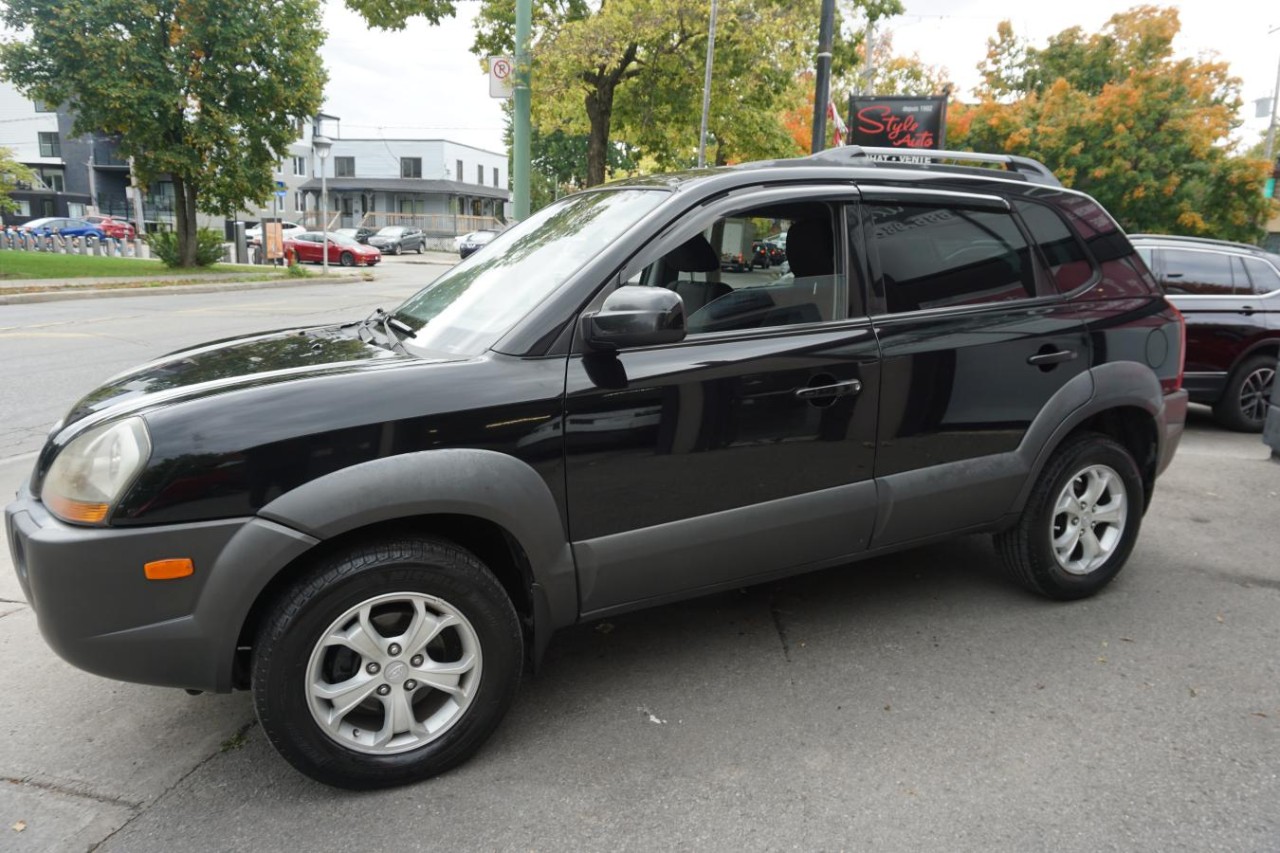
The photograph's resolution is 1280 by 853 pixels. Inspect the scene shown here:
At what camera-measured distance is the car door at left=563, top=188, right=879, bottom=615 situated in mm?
2766

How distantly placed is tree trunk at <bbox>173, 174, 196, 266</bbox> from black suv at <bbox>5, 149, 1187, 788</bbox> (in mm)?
23970

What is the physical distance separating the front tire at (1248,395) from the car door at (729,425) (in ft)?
20.8

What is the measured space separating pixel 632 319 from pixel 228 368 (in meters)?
1.35

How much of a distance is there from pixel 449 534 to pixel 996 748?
1.89 metres

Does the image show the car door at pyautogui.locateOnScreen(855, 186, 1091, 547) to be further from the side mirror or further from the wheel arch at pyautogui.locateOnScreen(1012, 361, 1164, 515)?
the side mirror

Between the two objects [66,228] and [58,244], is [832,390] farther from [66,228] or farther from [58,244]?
[66,228]

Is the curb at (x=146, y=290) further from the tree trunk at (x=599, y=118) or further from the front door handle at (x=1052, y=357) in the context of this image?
the front door handle at (x=1052, y=357)

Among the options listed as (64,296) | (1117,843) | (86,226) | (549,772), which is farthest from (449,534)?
(86,226)

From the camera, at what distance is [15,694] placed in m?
3.09

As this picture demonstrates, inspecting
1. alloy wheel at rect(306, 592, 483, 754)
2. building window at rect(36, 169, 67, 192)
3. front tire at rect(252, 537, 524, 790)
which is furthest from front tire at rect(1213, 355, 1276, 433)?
building window at rect(36, 169, 67, 192)

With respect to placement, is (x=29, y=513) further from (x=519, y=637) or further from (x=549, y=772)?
(x=549, y=772)

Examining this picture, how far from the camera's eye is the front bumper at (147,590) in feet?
7.36

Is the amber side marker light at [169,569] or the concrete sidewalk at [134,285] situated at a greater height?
the concrete sidewalk at [134,285]

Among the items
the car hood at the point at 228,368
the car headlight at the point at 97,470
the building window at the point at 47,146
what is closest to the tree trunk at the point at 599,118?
the car hood at the point at 228,368
